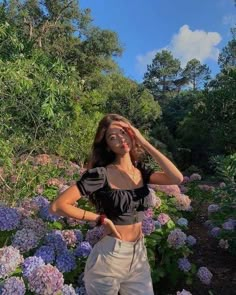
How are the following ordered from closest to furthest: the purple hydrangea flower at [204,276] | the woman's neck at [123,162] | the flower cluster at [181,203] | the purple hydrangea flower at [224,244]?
the woman's neck at [123,162] → the purple hydrangea flower at [204,276] → the purple hydrangea flower at [224,244] → the flower cluster at [181,203]

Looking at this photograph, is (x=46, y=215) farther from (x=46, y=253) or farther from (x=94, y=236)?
(x=46, y=253)

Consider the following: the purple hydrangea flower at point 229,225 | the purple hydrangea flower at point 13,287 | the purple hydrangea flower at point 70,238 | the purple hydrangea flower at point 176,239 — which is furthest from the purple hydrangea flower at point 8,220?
the purple hydrangea flower at point 229,225

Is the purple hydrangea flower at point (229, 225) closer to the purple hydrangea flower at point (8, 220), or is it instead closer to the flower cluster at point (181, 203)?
the flower cluster at point (181, 203)

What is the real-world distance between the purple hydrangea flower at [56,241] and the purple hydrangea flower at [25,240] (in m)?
0.08

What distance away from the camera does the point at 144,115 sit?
850 inches

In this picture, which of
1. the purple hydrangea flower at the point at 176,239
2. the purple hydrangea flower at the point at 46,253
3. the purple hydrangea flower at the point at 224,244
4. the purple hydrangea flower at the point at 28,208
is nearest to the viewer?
the purple hydrangea flower at the point at 46,253

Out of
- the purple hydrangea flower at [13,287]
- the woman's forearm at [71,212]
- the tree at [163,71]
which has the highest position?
the tree at [163,71]

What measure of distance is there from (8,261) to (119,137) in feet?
2.81

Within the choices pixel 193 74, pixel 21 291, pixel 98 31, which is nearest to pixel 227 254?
pixel 21 291

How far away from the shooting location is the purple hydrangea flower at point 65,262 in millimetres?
2616

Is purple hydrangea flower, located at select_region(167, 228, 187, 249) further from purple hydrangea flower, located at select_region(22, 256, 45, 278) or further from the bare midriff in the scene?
purple hydrangea flower, located at select_region(22, 256, 45, 278)

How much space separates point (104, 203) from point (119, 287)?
0.43m

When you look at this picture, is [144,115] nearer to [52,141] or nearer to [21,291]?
[52,141]

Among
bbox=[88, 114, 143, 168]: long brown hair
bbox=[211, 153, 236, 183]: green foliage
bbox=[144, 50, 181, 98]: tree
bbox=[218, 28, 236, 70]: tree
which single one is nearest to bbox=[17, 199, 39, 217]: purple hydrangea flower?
bbox=[88, 114, 143, 168]: long brown hair
